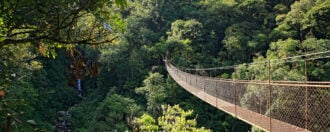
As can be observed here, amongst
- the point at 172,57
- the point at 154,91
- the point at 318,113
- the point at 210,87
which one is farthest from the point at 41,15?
the point at 172,57

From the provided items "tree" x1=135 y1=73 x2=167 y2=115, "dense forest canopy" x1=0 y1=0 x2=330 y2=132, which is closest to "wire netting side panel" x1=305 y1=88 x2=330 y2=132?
"dense forest canopy" x1=0 y1=0 x2=330 y2=132

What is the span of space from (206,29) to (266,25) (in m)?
2.62

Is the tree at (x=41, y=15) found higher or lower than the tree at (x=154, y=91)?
higher

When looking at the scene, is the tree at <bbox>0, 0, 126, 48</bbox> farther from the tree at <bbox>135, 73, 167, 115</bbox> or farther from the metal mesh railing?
the tree at <bbox>135, 73, 167, 115</bbox>

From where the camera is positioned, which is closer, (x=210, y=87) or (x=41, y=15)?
(x=41, y=15)

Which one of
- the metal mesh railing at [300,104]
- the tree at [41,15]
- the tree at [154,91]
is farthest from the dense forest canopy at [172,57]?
the tree at [41,15]

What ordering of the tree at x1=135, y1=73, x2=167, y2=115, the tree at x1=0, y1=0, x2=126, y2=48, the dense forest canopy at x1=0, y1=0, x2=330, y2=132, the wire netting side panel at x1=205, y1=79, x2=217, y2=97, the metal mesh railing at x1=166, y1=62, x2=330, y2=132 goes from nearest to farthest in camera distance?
the tree at x1=0, y1=0, x2=126, y2=48, the metal mesh railing at x1=166, y1=62, x2=330, y2=132, the wire netting side panel at x1=205, y1=79, x2=217, y2=97, the dense forest canopy at x1=0, y1=0, x2=330, y2=132, the tree at x1=135, y1=73, x2=167, y2=115

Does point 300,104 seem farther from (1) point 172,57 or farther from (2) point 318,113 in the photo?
(1) point 172,57

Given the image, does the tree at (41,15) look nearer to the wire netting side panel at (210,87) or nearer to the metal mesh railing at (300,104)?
the metal mesh railing at (300,104)

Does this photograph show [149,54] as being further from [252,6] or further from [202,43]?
[252,6]

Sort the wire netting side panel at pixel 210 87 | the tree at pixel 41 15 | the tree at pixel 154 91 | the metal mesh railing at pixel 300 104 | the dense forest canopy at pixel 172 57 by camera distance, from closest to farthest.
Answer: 1. the tree at pixel 41 15
2. the metal mesh railing at pixel 300 104
3. the wire netting side panel at pixel 210 87
4. the dense forest canopy at pixel 172 57
5. the tree at pixel 154 91

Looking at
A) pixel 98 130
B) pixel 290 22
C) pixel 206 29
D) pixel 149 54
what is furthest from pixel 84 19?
pixel 206 29

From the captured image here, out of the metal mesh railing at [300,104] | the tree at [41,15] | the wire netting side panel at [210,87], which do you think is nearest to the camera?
the tree at [41,15]

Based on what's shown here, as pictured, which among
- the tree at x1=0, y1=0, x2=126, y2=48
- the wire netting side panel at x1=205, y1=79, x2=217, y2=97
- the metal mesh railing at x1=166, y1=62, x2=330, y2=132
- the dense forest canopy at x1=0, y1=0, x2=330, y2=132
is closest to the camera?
the tree at x1=0, y1=0, x2=126, y2=48
